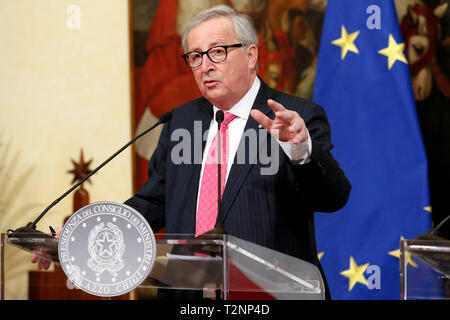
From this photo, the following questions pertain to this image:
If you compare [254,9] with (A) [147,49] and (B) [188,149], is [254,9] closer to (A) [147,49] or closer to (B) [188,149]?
(A) [147,49]

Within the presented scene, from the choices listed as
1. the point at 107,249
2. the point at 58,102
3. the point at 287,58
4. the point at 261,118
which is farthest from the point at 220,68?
the point at 58,102

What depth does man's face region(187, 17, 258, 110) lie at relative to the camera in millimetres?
2703

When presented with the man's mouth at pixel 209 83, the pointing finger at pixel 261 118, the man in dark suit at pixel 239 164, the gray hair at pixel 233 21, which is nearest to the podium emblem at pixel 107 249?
the pointing finger at pixel 261 118

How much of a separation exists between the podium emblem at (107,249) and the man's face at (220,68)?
0.99 meters

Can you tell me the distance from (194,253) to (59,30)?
3612mm

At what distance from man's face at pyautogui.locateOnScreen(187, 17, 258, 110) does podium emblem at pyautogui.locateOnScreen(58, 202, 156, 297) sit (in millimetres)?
988

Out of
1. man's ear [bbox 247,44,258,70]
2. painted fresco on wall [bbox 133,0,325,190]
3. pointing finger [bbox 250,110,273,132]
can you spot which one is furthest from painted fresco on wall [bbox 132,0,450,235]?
pointing finger [bbox 250,110,273,132]

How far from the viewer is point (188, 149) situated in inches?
106

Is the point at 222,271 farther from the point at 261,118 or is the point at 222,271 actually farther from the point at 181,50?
the point at 181,50

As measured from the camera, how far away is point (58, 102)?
5023 millimetres

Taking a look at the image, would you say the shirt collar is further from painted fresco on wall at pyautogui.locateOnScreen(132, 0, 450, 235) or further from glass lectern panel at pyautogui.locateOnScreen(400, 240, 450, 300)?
painted fresco on wall at pyautogui.locateOnScreen(132, 0, 450, 235)
